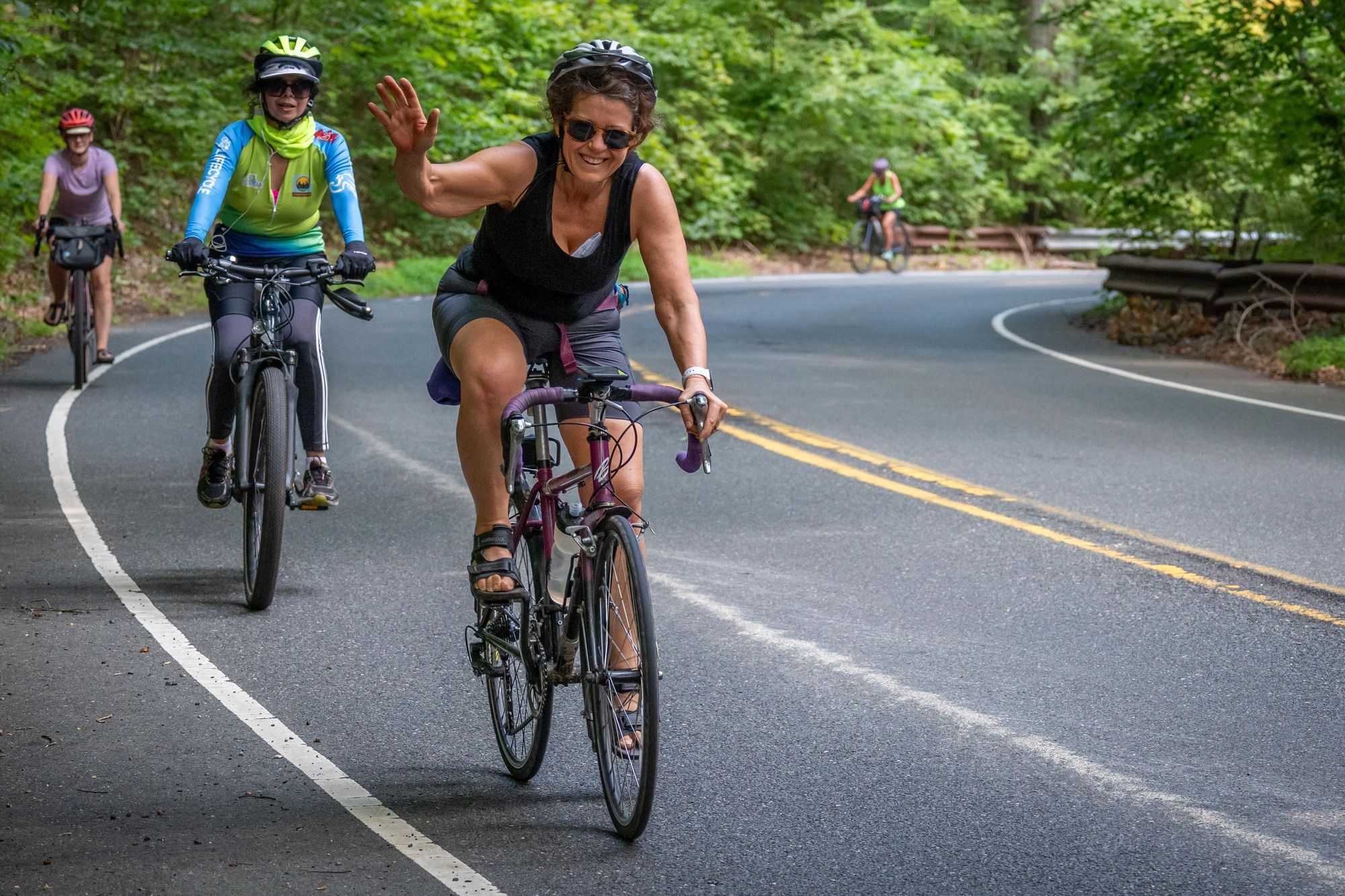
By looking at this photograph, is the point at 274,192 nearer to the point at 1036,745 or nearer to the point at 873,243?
the point at 1036,745

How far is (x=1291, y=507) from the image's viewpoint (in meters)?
8.88

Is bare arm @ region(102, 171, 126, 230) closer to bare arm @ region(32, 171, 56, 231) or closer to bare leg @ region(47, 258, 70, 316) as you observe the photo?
bare arm @ region(32, 171, 56, 231)

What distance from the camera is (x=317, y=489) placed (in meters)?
7.13

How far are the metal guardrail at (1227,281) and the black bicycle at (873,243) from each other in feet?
41.7

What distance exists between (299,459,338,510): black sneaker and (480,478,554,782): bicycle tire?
229cm

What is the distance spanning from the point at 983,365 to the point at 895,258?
61.0 feet

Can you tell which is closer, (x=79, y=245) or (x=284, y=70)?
(x=284, y=70)

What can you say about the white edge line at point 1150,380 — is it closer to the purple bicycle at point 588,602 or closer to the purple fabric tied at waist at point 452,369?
the purple fabric tied at waist at point 452,369

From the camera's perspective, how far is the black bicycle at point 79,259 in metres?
12.9

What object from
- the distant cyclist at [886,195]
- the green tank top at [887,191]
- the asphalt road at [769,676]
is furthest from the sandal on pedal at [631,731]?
the green tank top at [887,191]

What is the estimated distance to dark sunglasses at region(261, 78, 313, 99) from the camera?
707 cm

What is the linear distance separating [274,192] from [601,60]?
10.8 ft

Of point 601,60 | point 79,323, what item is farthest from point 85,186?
point 601,60

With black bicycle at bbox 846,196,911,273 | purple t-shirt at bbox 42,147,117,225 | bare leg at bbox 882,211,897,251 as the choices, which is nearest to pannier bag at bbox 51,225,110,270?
purple t-shirt at bbox 42,147,117,225
